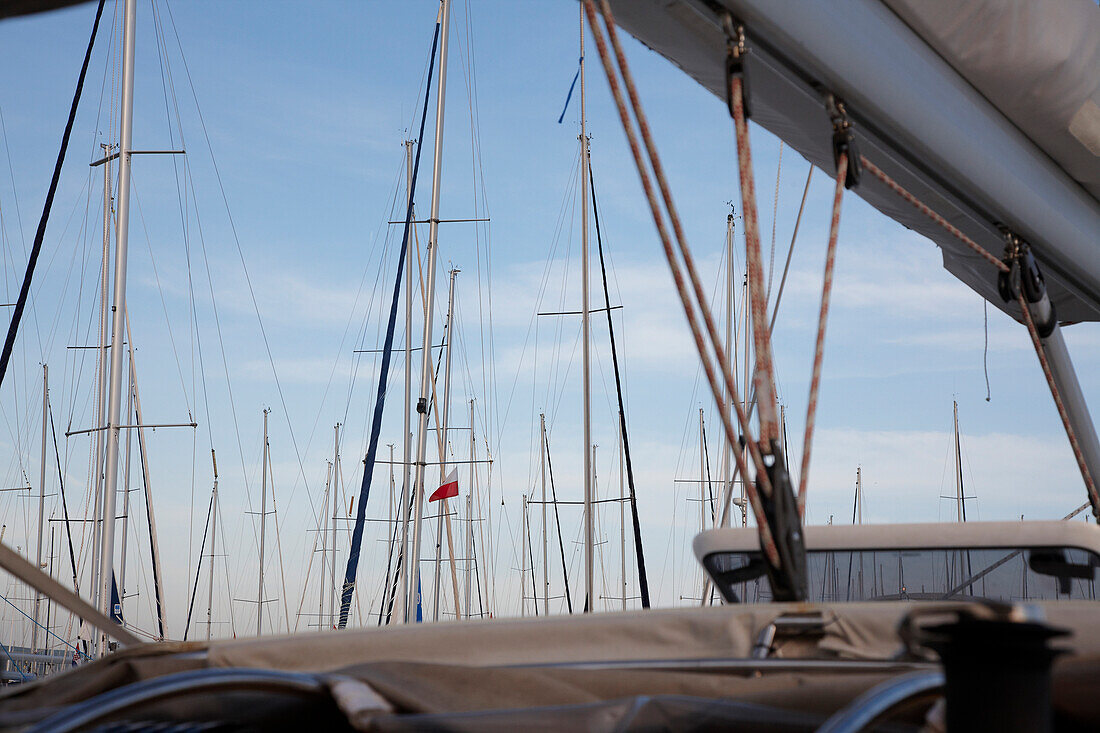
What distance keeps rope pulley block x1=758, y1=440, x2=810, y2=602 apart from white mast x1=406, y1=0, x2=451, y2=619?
1144 cm

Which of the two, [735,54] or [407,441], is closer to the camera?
[735,54]

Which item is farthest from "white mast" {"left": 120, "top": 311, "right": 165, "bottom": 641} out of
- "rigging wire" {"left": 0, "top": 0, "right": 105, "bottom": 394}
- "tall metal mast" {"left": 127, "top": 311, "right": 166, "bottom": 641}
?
"rigging wire" {"left": 0, "top": 0, "right": 105, "bottom": 394}

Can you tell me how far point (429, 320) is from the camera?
14.6m

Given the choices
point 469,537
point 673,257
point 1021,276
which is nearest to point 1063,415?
point 1021,276

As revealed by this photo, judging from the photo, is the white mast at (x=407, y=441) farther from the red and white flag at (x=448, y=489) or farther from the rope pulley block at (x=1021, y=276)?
the rope pulley block at (x=1021, y=276)

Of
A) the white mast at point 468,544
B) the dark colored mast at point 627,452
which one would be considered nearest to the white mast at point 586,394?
the dark colored mast at point 627,452

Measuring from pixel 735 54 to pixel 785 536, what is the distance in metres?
1.13

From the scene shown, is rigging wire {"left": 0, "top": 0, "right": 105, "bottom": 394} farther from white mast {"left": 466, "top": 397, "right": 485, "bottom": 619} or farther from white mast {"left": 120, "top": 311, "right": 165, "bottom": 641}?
white mast {"left": 466, "top": 397, "right": 485, "bottom": 619}

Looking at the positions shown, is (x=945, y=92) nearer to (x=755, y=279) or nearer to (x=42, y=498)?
(x=755, y=279)

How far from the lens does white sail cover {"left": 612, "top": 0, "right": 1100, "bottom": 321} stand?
2.57 m

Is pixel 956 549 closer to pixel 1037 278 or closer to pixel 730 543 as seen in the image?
pixel 730 543

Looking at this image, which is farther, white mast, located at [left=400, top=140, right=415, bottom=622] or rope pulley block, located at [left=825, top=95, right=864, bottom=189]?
white mast, located at [left=400, top=140, right=415, bottom=622]

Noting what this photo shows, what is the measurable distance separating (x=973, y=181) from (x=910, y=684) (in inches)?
101

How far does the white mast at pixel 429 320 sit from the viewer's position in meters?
13.5
